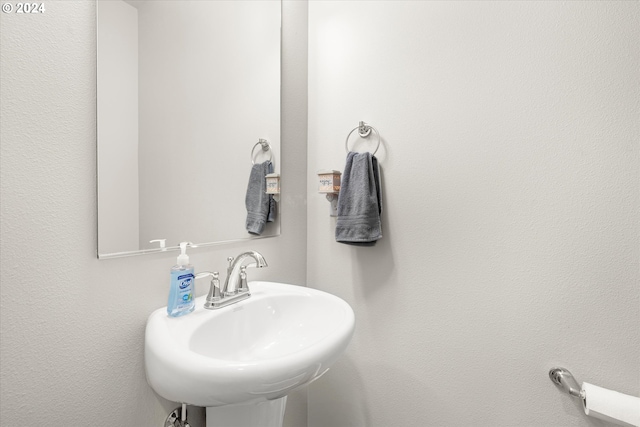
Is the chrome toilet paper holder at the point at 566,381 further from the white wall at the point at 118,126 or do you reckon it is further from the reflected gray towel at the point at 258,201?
the white wall at the point at 118,126

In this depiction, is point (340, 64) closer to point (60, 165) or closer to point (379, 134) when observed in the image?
point (379, 134)

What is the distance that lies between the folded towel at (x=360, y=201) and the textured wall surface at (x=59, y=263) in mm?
647

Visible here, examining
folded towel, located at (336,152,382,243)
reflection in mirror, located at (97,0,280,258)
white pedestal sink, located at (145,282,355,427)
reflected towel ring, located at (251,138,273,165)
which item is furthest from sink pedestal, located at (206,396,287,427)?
reflected towel ring, located at (251,138,273,165)

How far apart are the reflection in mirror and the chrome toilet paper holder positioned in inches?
40.1

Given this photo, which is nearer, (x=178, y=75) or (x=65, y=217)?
(x=65, y=217)

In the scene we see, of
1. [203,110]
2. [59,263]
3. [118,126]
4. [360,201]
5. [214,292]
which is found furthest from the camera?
[360,201]

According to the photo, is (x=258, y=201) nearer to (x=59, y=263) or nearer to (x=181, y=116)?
(x=181, y=116)

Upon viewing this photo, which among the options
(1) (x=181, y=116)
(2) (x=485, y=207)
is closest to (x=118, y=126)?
(1) (x=181, y=116)

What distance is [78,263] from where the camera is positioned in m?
0.62

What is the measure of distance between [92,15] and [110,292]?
624mm

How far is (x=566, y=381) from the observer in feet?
2.74

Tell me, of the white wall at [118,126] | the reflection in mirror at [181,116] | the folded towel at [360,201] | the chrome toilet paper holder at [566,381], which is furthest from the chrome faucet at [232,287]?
the chrome toilet paper holder at [566,381]

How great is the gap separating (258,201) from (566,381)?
3.66ft

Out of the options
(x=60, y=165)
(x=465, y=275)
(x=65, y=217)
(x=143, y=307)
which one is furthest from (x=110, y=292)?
(x=465, y=275)
